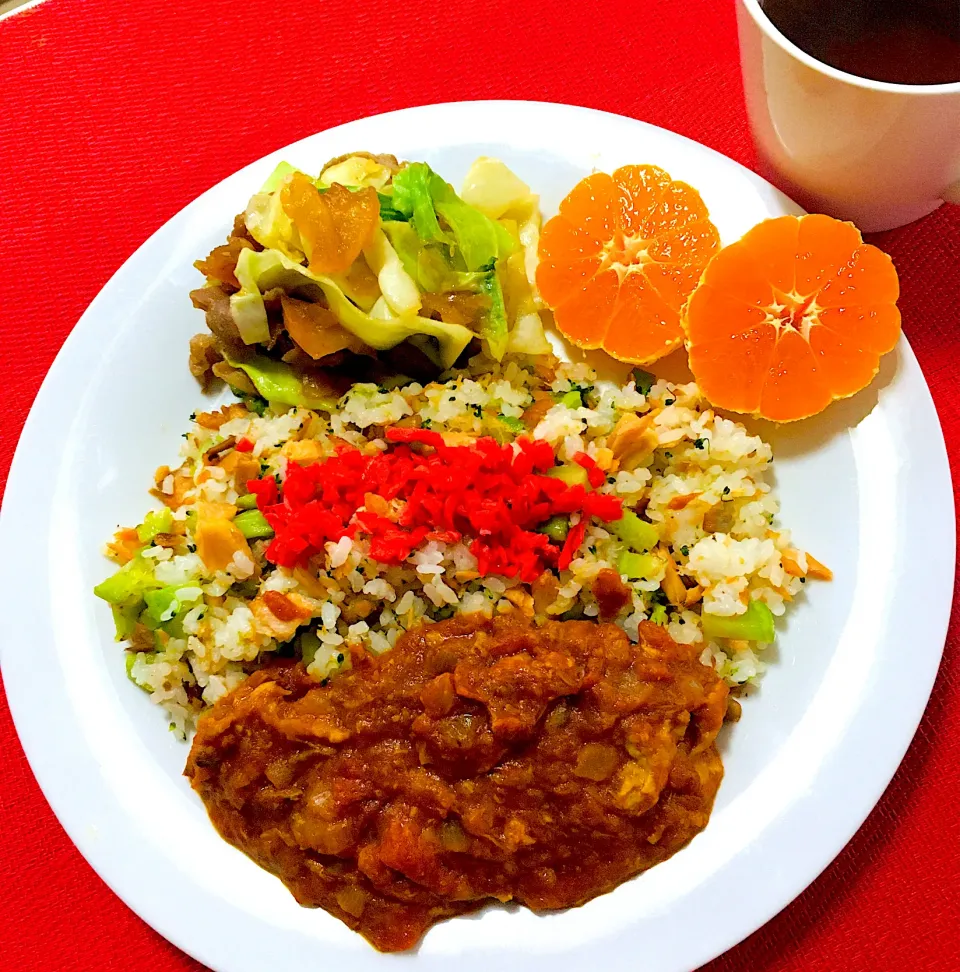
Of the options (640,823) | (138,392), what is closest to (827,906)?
(640,823)

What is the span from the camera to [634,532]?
2.21m

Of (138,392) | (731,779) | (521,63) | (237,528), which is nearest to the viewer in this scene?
(731,779)

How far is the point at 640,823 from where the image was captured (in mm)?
1969

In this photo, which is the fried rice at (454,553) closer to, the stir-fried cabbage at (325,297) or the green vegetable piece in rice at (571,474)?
the green vegetable piece in rice at (571,474)

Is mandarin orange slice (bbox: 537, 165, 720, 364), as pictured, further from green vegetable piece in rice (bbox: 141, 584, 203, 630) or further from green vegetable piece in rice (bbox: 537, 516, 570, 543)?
green vegetable piece in rice (bbox: 141, 584, 203, 630)

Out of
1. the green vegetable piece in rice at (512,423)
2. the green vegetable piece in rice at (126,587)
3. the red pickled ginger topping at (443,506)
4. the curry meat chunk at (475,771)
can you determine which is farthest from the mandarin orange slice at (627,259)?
the green vegetable piece in rice at (126,587)

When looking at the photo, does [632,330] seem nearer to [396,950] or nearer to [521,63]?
[521,63]

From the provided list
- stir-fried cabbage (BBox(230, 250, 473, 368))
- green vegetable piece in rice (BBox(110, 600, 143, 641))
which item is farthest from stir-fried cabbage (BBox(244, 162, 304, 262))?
green vegetable piece in rice (BBox(110, 600, 143, 641))

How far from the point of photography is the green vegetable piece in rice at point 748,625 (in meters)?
2.11

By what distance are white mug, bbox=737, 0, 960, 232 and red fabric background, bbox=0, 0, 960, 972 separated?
13.2 inches

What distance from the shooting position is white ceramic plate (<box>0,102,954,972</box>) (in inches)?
78.9

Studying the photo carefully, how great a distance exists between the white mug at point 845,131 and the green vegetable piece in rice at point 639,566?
110 cm

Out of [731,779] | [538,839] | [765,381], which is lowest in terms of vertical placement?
[731,779]

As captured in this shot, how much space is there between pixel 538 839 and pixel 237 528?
1.06 metres
